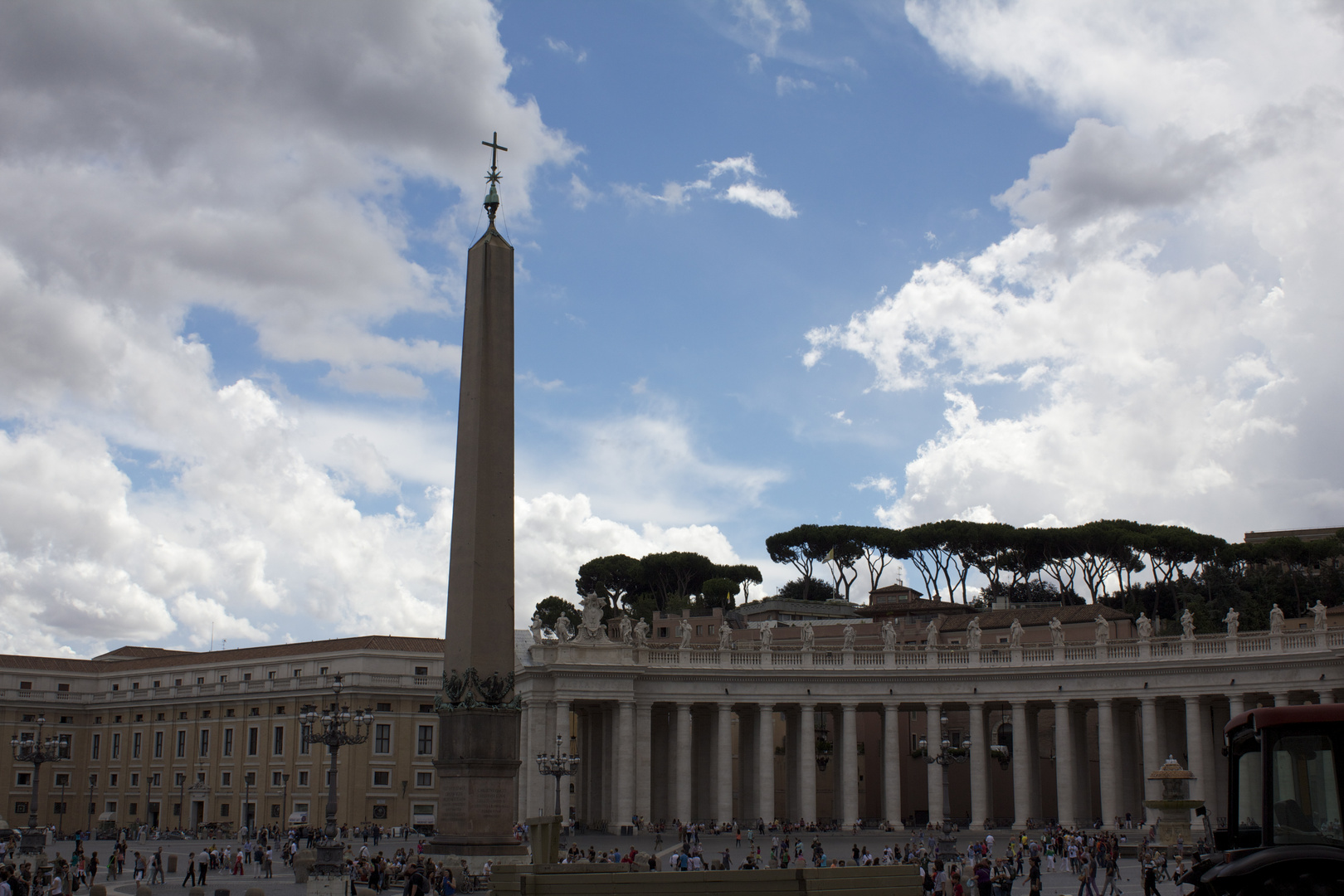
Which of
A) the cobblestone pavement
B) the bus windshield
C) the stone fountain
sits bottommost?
the cobblestone pavement

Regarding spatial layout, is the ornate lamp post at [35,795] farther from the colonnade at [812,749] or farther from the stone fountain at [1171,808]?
the stone fountain at [1171,808]

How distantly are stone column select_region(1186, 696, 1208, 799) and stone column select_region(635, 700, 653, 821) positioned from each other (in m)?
23.7

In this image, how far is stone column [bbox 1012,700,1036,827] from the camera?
56.2 m

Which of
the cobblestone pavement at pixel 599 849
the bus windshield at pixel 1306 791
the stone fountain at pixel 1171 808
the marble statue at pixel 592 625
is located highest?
the marble statue at pixel 592 625

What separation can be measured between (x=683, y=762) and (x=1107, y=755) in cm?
1933

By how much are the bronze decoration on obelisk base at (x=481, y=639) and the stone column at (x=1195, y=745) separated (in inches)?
1561

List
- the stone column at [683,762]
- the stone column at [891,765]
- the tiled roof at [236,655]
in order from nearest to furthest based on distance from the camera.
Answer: the stone column at [683,762] → the stone column at [891,765] → the tiled roof at [236,655]

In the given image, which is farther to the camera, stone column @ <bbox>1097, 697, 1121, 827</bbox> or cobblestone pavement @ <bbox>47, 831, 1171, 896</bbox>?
stone column @ <bbox>1097, 697, 1121, 827</bbox>

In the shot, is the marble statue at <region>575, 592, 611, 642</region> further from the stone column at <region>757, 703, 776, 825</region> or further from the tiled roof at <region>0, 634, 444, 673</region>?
the tiled roof at <region>0, 634, 444, 673</region>

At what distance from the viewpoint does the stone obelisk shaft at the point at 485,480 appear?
951 inches

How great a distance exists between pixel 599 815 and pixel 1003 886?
35.5 meters

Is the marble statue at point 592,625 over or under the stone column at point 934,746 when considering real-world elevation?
over

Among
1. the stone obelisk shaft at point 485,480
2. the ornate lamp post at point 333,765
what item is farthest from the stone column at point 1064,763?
the stone obelisk shaft at point 485,480

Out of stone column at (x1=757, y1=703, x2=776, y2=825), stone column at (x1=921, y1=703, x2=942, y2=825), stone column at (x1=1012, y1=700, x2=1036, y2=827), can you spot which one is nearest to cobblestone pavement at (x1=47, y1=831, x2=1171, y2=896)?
stone column at (x1=921, y1=703, x2=942, y2=825)
